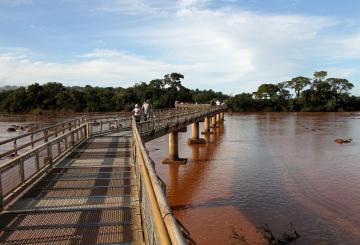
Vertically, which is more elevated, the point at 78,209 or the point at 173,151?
the point at 78,209

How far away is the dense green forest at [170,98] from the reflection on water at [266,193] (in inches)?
3065

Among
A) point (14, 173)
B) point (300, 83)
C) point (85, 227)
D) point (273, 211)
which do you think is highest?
point (300, 83)

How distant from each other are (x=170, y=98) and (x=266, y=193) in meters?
90.2

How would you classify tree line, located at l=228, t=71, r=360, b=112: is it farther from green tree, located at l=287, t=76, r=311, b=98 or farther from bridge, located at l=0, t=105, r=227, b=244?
bridge, located at l=0, t=105, r=227, b=244

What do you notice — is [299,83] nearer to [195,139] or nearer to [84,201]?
[195,139]

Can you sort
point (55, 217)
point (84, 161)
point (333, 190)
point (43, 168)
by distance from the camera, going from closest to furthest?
1. point (55, 217)
2. point (43, 168)
3. point (84, 161)
4. point (333, 190)

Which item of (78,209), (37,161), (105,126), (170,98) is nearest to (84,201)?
(78,209)

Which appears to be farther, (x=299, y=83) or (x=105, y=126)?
(x=299, y=83)

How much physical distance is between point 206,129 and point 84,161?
122 ft

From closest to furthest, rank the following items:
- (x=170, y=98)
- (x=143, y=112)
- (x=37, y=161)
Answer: (x=37, y=161) → (x=143, y=112) → (x=170, y=98)

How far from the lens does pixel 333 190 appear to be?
18.7 m

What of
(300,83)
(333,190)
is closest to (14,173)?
(333,190)

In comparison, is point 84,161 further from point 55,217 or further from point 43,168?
point 55,217

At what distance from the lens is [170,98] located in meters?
107
